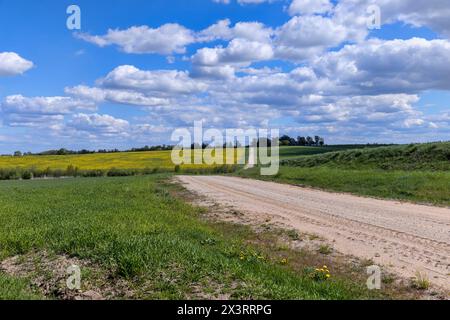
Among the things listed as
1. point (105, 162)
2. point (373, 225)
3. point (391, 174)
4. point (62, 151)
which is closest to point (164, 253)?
point (373, 225)

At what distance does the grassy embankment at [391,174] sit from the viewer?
22375 millimetres

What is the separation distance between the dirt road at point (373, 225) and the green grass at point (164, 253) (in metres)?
1.65

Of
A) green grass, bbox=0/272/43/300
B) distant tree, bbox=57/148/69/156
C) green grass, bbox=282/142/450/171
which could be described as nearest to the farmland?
green grass, bbox=0/272/43/300

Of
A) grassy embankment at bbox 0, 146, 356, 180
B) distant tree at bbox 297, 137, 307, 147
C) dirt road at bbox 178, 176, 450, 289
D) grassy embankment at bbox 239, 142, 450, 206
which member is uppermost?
distant tree at bbox 297, 137, 307, 147

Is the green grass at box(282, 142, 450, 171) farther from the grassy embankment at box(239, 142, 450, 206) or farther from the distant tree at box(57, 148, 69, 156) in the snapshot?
the distant tree at box(57, 148, 69, 156)

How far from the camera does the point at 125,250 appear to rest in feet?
30.8

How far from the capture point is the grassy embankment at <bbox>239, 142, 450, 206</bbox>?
22.4 metres

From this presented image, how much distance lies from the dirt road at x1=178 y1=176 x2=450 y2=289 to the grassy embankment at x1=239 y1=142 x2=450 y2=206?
2.18 m

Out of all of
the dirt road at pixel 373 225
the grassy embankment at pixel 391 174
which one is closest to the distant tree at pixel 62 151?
the grassy embankment at pixel 391 174

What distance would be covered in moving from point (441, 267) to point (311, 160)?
1606 inches

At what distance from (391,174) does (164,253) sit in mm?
21435
